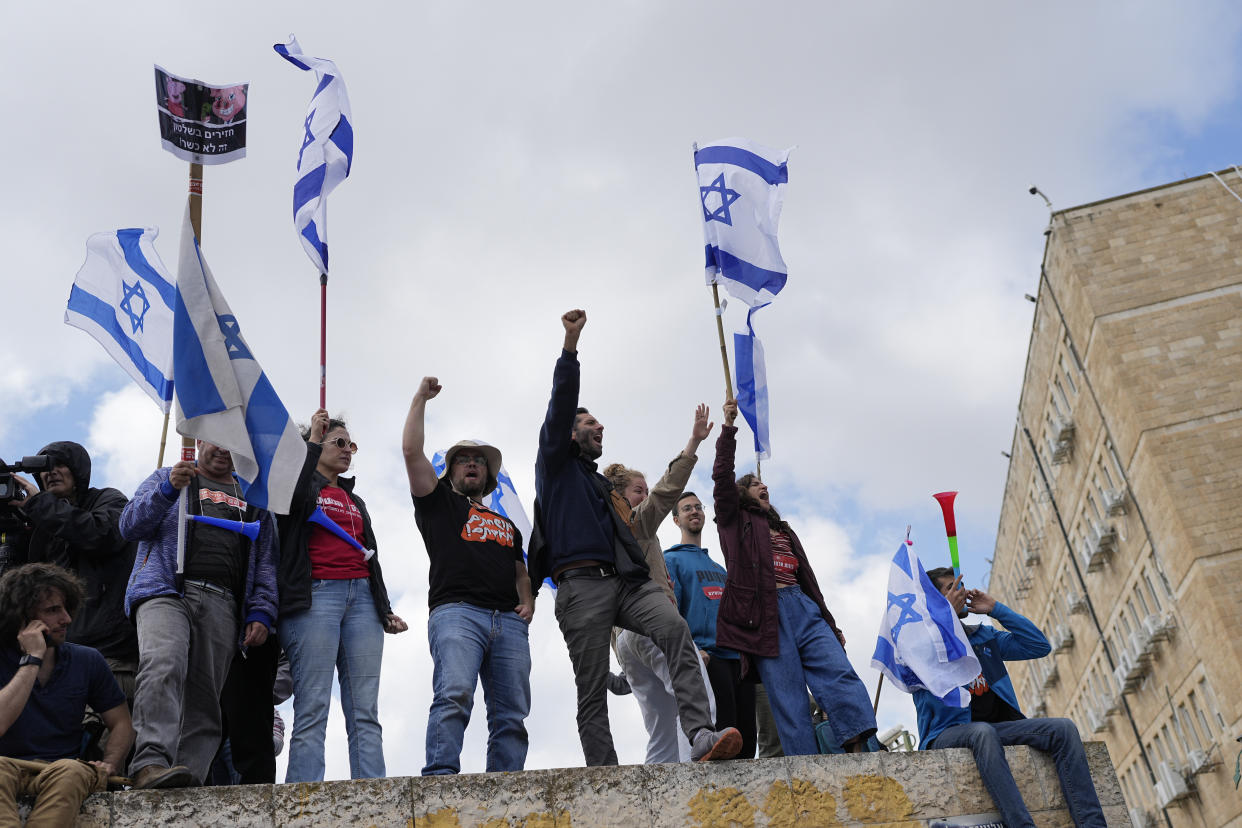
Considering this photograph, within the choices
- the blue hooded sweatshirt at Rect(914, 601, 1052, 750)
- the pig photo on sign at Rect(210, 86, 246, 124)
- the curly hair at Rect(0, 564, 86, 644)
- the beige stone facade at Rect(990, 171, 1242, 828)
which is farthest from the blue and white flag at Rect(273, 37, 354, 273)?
the beige stone facade at Rect(990, 171, 1242, 828)

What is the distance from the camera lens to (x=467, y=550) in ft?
22.0

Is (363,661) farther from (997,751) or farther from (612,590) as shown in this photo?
Answer: (997,751)

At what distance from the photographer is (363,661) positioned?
6336 millimetres

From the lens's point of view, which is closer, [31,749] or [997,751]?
[31,749]

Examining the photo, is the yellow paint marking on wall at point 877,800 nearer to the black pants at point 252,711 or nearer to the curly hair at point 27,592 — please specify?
the black pants at point 252,711

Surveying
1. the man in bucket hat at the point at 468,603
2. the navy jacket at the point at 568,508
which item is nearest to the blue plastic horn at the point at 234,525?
the man in bucket hat at the point at 468,603

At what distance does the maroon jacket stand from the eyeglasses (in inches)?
91.5

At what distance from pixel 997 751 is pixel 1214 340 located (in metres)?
26.4

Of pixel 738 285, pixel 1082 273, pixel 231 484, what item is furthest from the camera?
pixel 1082 273

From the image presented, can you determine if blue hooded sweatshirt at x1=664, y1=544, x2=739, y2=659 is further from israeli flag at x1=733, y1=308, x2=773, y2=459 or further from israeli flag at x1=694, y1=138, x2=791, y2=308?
israeli flag at x1=694, y1=138, x2=791, y2=308

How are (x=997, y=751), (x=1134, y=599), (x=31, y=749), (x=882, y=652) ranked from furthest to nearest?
1. (x=1134, y=599)
2. (x=882, y=652)
3. (x=997, y=751)
4. (x=31, y=749)

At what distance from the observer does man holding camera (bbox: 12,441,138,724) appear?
6176 mm

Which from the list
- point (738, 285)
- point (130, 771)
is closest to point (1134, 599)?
point (738, 285)

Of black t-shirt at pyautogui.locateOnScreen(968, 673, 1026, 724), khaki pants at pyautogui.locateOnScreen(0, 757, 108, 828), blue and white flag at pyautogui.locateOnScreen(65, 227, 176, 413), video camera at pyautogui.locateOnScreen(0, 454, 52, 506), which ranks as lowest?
khaki pants at pyautogui.locateOnScreen(0, 757, 108, 828)
